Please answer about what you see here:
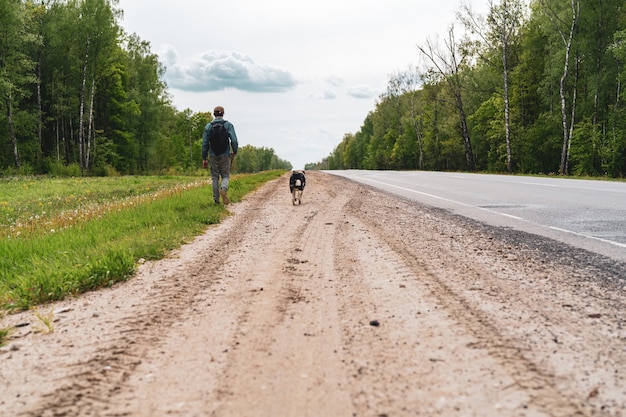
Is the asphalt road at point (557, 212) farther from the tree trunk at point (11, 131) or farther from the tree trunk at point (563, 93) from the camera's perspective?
the tree trunk at point (11, 131)

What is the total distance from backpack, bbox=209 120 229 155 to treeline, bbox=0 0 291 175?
1011 inches

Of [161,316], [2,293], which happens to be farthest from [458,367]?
[2,293]

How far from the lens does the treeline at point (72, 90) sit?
3250cm

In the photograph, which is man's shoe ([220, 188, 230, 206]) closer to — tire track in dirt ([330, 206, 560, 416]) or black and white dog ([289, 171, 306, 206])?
black and white dog ([289, 171, 306, 206])

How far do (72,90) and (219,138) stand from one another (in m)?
36.4

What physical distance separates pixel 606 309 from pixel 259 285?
9.17 feet

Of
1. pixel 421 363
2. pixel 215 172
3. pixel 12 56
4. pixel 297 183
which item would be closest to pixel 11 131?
pixel 12 56

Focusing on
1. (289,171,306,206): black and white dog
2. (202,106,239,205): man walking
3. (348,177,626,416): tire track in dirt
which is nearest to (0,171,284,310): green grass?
(202,106,239,205): man walking

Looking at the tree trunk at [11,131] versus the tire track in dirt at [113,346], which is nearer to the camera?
the tire track in dirt at [113,346]

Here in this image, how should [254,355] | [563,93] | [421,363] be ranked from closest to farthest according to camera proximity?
[421,363] → [254,355] → [563,93]

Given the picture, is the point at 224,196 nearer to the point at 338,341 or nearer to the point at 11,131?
the point at 338,341

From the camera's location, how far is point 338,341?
2.65 meters

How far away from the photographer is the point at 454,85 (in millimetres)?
38312

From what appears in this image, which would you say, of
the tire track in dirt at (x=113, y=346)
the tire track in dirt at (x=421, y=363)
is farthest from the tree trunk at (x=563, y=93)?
the tire track in dirt at (x=113, y=346)
